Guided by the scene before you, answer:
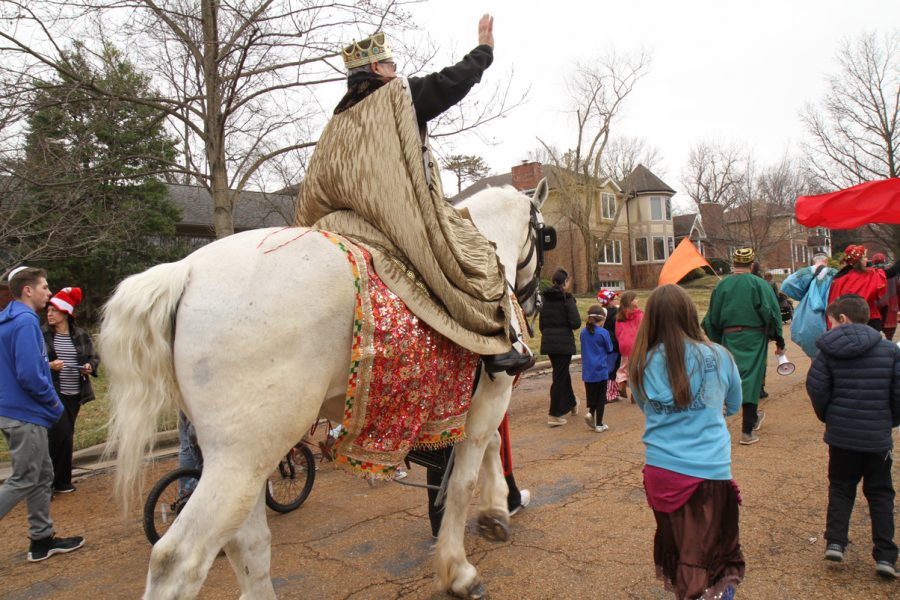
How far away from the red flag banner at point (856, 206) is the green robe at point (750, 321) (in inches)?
48.8

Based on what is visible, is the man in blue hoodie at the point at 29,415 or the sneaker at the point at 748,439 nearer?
the man in blue hoodie at the point at 29,415

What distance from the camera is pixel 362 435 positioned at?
8.97ft

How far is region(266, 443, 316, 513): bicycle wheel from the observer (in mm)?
5013

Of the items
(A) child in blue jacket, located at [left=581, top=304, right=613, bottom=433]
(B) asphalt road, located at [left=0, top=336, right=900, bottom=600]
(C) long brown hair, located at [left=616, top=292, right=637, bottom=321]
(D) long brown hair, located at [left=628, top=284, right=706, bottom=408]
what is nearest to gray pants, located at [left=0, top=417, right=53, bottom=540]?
(B) asphalt road, located at [left=0, top=336, right=900, bottom=600]

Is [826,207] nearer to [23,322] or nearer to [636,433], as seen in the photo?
[636,433]

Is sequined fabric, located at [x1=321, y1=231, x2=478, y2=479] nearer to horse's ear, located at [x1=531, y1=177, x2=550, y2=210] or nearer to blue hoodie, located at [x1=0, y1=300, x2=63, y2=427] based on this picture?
horse's ear, located at [x1=531, y1=177, x2=550, y2=210]

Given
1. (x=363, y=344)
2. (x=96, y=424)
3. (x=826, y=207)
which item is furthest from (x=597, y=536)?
(x=96, y=424)

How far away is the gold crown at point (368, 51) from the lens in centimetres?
309

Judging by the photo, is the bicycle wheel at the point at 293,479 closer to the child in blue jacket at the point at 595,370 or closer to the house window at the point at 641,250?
the child in blue jacket at the point at 595,370

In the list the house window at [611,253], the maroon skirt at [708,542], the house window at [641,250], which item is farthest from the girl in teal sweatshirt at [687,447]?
the house window at [641,250]

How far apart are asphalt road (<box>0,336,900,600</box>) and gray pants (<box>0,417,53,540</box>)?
0.31 metres

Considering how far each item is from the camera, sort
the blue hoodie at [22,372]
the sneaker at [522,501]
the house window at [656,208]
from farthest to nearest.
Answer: the house window at [656,208]
the sneaker at [522,501]
the blue hoodie at [22,372]

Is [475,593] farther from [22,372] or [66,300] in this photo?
[66,300]

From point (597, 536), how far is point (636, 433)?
3125 millimetres
